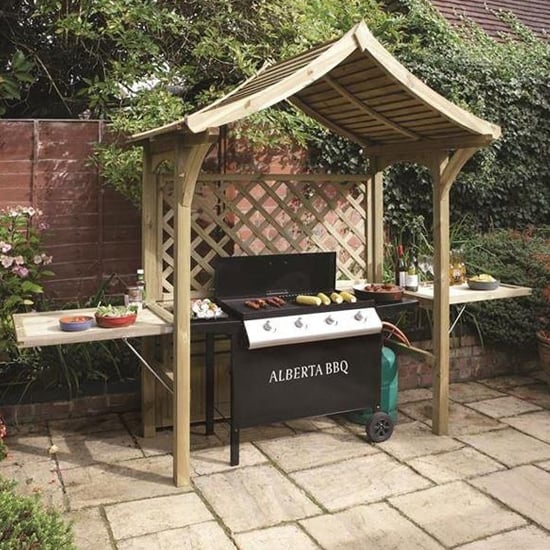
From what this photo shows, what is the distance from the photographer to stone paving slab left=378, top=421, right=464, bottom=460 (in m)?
3.62

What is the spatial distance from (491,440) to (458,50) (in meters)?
4.18

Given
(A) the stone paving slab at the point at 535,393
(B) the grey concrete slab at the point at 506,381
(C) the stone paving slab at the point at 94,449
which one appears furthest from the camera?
(B) the grey concrete slab at the point at 506,381

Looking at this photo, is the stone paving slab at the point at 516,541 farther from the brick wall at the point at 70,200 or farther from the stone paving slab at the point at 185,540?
the brick wall at the point at 70,200

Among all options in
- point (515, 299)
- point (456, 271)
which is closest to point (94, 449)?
point (456, 271)

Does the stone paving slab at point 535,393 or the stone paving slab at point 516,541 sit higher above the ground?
the stone paving slab at point 535,393

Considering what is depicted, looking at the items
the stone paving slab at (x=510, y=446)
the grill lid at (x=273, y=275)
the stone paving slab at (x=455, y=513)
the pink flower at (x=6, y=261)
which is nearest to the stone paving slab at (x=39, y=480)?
the pink flower at (x=6, y=261)

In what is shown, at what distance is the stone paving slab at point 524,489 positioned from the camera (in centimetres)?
294

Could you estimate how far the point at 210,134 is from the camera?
2.86 metres

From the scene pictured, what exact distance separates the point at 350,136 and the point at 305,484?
7.60ft

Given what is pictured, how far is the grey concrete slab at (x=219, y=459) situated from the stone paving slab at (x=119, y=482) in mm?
153

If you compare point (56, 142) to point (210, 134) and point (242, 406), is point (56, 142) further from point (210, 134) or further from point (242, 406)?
point (242, 406)

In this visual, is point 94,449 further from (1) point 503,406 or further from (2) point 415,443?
(1) point 503,406

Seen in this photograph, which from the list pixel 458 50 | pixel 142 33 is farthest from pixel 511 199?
pixel 142 33

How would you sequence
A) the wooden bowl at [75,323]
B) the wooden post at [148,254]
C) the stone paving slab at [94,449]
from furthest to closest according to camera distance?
the wooden post at [148,254]
the stone paving slab at [94,449]
the wooden bowl at [75,323]
